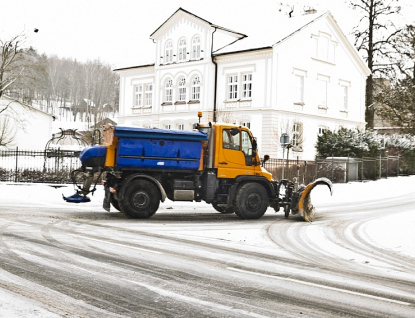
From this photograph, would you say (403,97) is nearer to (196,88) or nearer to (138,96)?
(196,88)

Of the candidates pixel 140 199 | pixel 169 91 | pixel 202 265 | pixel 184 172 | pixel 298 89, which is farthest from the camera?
pixel 169 91

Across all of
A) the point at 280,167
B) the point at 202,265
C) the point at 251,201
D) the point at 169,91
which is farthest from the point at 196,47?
the point at 202,265

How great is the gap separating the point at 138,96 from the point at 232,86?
10.7 m

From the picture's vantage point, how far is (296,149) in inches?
1645

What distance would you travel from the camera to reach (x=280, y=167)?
32.0 m

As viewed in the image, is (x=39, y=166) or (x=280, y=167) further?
(x=280, y=167)

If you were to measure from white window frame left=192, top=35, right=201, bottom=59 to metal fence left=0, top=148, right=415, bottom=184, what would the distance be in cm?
1419

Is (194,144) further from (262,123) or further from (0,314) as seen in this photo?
(262,123)

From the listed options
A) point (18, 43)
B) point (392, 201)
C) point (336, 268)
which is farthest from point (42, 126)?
point (336, 268)

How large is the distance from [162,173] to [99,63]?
94.3m

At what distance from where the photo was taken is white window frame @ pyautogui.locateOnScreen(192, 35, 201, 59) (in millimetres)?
45094

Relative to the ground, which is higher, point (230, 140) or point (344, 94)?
point (344, 94)

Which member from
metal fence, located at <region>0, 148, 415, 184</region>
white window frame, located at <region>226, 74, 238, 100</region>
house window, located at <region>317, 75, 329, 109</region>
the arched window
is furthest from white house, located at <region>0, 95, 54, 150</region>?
house window, located at <region>317, 75, 329, 109</region>

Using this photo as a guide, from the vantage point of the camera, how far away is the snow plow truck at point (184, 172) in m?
15.8
